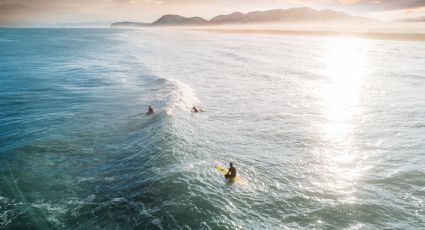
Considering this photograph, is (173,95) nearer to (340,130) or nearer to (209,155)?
(209,155)

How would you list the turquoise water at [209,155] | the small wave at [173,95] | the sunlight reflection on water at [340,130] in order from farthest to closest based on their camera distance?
the small wave at [173,95] → the sunlight reflection on water at [340,130] → the turquoise water at [209,155]

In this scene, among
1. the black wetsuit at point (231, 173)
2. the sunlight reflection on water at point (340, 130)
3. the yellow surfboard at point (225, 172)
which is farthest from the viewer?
the sunlight reflection on water at point (340, 130)

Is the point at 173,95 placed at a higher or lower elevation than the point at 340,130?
higher

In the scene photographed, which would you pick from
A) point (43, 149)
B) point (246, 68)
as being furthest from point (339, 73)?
point (43, 149)

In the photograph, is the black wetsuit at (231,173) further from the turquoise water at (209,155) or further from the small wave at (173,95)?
the small wave at (173,95)

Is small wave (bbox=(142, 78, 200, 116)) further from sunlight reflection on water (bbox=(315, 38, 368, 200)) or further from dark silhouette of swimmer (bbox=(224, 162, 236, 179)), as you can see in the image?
sunlight reflection on water (bbox=(315, 38, 368, 200))

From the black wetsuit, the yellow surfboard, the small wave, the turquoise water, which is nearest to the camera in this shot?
the turquoise water

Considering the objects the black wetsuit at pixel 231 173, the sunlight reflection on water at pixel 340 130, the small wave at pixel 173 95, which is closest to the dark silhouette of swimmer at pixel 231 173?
the black wetsuit at pixel 231 173

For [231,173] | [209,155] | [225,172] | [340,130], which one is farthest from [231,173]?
[340,130]

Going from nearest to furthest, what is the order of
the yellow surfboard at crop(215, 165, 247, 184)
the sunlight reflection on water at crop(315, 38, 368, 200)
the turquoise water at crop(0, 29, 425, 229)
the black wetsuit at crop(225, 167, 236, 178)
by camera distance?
the turquoise water at crop(0, 29, 425, 229) → the black wetsuit at crop(225, 167, 236, 178) → the yellow surfboard at crop(215, 165, 247, 184) → the sunlight reflection on water at crop(315, 38, 368, 200)

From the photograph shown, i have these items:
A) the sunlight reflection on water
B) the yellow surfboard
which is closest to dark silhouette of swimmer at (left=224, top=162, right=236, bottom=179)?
the yellow surfboard
